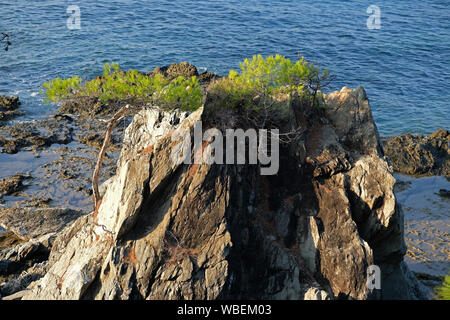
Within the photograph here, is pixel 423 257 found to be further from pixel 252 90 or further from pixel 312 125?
pixel 252 90

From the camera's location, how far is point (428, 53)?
199 ft

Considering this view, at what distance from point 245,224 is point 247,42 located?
4402 cm

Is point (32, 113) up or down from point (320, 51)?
down

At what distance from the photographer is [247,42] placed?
59312 millimetres

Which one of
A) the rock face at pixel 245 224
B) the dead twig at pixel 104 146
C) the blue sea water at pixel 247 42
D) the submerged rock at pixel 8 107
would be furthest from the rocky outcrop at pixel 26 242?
the blue sea water at pixel 247 42

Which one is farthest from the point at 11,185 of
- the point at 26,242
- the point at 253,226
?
the point at 253,226

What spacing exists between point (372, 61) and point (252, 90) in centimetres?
4171

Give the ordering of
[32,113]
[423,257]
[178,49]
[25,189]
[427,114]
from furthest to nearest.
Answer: [178,49] → [427,114] → [32,113] → [25,189] → [423,257]

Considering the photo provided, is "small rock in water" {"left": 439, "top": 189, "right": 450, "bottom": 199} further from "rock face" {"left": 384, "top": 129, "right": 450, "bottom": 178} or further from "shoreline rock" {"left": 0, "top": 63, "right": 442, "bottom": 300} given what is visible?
"shoreline rock" {"left": 0, "top": 63, "right": 442, "bottom": 300}

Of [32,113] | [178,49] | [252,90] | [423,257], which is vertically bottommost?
[423,257]

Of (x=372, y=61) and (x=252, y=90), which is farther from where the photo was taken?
(x=372, y=61)

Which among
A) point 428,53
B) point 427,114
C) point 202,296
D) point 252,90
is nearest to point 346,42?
point 428,53

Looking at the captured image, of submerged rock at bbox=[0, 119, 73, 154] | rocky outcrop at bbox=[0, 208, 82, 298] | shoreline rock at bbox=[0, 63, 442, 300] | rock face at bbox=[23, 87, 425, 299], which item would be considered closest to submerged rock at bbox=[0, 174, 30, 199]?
rocky outcrop at bbox=[0, 208, 82, 298]

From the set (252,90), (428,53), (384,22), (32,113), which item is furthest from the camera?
(384,22)
